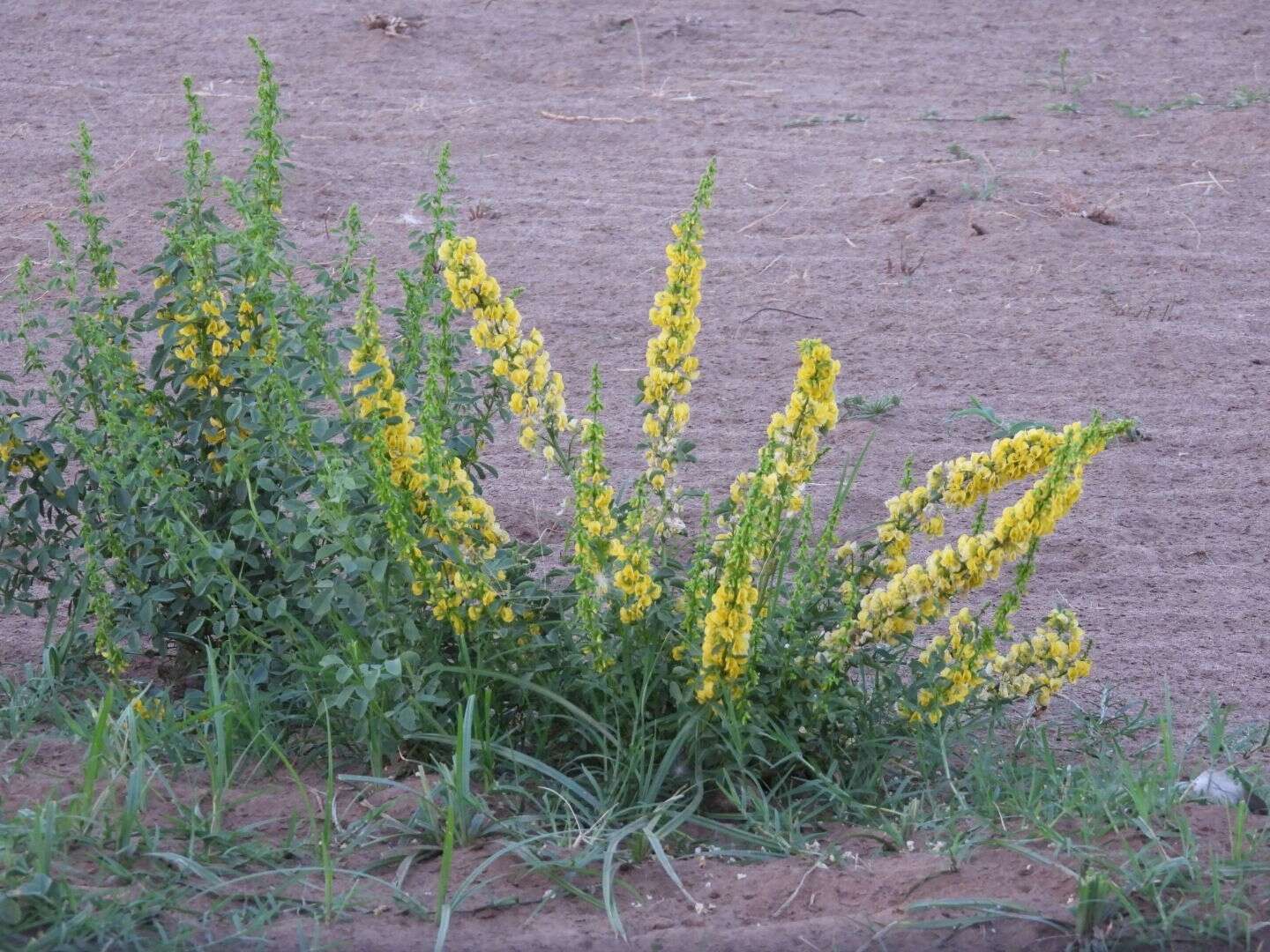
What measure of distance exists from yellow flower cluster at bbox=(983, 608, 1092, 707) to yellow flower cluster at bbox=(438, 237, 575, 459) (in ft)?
3.31

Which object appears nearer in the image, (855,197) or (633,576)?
(633,576)

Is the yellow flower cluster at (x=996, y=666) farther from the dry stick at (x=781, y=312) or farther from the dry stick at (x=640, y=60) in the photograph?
the dry stick at (x=640, y=60)

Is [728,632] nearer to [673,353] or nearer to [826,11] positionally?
[673,353]

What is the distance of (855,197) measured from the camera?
7.08 m

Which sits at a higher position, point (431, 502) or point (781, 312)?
point (431, 502)

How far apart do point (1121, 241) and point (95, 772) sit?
515 centimetres

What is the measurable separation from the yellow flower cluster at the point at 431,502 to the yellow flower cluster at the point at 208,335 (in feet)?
1.11

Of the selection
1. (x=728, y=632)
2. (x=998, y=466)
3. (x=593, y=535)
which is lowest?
(x=728, y=632)

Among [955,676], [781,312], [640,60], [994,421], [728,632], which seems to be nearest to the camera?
[728,632]

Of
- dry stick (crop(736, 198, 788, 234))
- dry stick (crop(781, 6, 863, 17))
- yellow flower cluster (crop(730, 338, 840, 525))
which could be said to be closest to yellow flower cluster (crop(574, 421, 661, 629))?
yellow flower cluster (crop(730, 338, 840, 525))

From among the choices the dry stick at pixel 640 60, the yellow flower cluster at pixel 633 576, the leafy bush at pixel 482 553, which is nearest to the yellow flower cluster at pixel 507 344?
the leafy bush at pixel 482 553

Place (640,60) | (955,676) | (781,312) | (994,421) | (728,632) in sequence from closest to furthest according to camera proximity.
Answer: (728,632) → (955,676) → (994,421) → (781,312) → (640,60)

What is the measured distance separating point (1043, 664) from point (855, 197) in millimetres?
4380

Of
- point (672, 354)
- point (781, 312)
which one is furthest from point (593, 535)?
point (781, 312)
